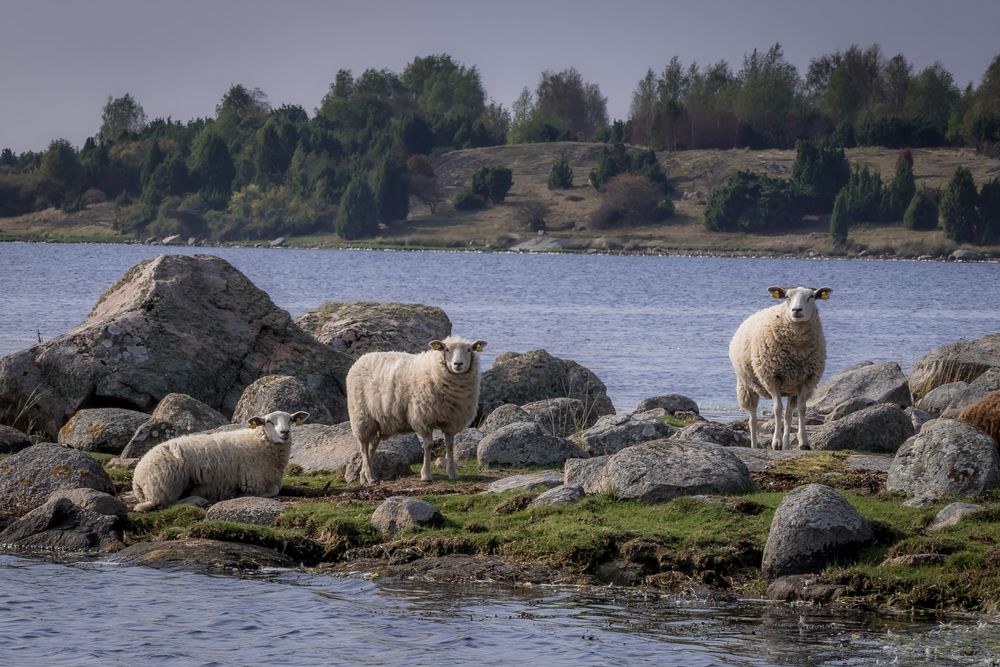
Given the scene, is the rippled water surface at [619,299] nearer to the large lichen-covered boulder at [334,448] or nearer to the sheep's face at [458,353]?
the large lichen-covered boulder at [334,448]

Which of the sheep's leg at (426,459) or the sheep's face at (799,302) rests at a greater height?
the sheep's face at (799,302)

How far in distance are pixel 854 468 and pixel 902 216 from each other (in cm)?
14448

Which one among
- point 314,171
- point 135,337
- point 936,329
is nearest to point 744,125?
point 314,171

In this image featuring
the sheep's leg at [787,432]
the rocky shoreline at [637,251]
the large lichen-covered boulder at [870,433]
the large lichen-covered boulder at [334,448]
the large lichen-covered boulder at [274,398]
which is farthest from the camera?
the rocky shoreline at [637,251]

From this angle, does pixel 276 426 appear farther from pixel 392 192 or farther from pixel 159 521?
pixel 392 192

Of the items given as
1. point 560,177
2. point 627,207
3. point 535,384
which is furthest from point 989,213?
point 535,384

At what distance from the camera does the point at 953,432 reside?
1549cm

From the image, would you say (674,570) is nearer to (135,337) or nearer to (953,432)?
(953,432)

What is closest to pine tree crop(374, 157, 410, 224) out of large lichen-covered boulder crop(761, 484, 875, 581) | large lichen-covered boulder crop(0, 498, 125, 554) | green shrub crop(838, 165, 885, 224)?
green shrub crop(838, 165, 885, 224)

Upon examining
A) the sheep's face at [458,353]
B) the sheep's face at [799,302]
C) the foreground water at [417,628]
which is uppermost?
the sheep's face at [799,302]

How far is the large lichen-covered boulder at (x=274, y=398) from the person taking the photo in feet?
70.9

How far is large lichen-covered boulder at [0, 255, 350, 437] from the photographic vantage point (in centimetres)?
2238

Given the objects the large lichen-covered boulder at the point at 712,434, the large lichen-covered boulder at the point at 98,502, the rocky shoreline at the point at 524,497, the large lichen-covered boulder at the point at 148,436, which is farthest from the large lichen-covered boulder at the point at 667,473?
the large lichen-covered boulder at the point at 148,436

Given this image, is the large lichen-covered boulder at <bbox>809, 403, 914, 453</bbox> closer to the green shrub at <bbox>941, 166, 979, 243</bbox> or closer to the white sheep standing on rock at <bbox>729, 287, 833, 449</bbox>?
the white sheep standing on rock at <bbox>729, 287, 833, 449</bbox>
